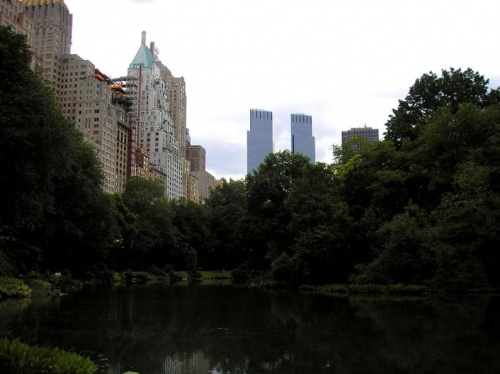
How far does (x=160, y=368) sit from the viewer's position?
28.5ft

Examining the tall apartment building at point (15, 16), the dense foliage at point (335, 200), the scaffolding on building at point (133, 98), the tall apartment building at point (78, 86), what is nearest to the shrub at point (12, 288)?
the dense foliage at point (335, 200)

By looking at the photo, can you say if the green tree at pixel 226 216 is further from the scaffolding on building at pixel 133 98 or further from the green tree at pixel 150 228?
the scaffolding on building at pixel 133 98

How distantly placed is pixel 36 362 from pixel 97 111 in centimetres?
13033

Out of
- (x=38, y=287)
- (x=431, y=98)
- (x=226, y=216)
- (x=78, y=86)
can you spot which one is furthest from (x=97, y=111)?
(x=38, y=287)

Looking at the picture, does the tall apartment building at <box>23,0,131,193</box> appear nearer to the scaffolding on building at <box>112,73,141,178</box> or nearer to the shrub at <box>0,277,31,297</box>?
the scaffolding on building at <box>112,73,141,178</box>

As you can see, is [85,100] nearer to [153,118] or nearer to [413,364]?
[153,118]

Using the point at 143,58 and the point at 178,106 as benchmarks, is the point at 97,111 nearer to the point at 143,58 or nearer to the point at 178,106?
the point at 143,58

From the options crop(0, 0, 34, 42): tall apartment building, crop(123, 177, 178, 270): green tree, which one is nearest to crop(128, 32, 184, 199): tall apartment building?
crop(0, 0, 34, 42): tall apartment building

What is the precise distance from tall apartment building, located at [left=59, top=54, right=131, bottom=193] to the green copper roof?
1147 inches

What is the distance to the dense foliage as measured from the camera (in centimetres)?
2109

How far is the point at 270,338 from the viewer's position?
1206 centimetres


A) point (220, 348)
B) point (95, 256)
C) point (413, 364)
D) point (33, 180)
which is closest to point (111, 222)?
point (95, 256)

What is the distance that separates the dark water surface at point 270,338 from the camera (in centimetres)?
902

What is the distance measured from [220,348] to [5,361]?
5.68m
